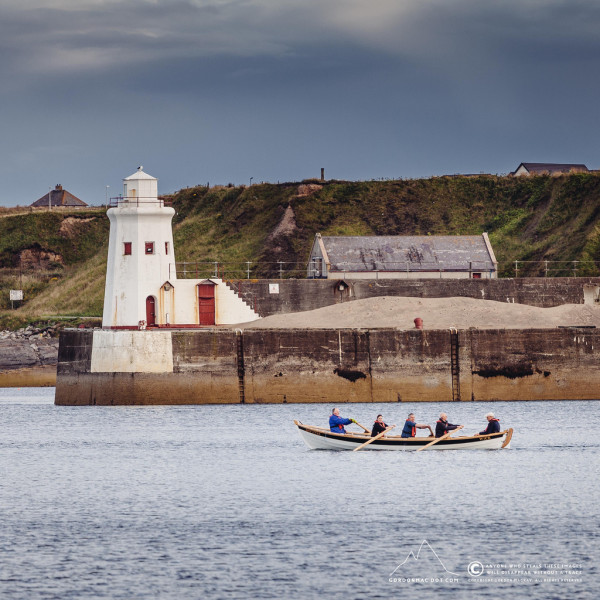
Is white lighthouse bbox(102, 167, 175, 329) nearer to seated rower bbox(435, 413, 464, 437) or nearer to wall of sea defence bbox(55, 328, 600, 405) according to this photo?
wall of sea defence bbox(55, 328, 600, 405)

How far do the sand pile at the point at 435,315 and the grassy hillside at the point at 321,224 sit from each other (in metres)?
20.5

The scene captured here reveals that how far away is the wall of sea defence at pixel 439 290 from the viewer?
68000 mm

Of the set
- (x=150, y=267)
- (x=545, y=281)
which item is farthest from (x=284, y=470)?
(x=545, y=281)

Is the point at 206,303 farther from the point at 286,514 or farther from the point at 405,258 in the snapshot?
the point at 286,514

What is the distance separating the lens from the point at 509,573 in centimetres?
2694

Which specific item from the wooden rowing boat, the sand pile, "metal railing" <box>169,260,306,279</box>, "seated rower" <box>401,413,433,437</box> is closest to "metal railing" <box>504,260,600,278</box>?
the sand pile

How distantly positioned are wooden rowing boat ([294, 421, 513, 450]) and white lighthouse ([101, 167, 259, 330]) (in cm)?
1933

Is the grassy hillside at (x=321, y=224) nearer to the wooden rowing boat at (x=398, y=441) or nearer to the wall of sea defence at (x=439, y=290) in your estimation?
the wall of sea defence at (x=439, y=290)

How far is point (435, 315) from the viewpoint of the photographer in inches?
2482

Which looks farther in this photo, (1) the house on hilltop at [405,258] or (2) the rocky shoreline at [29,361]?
(2) the rocky shoreline at [29,361]

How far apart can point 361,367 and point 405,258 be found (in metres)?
18.4

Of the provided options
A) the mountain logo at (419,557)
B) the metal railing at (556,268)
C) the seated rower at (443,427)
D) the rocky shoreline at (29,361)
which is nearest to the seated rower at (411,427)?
the seated rower at (443,427)

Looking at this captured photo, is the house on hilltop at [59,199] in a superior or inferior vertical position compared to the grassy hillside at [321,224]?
superior

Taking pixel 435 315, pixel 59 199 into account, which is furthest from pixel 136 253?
pixel 59 199
